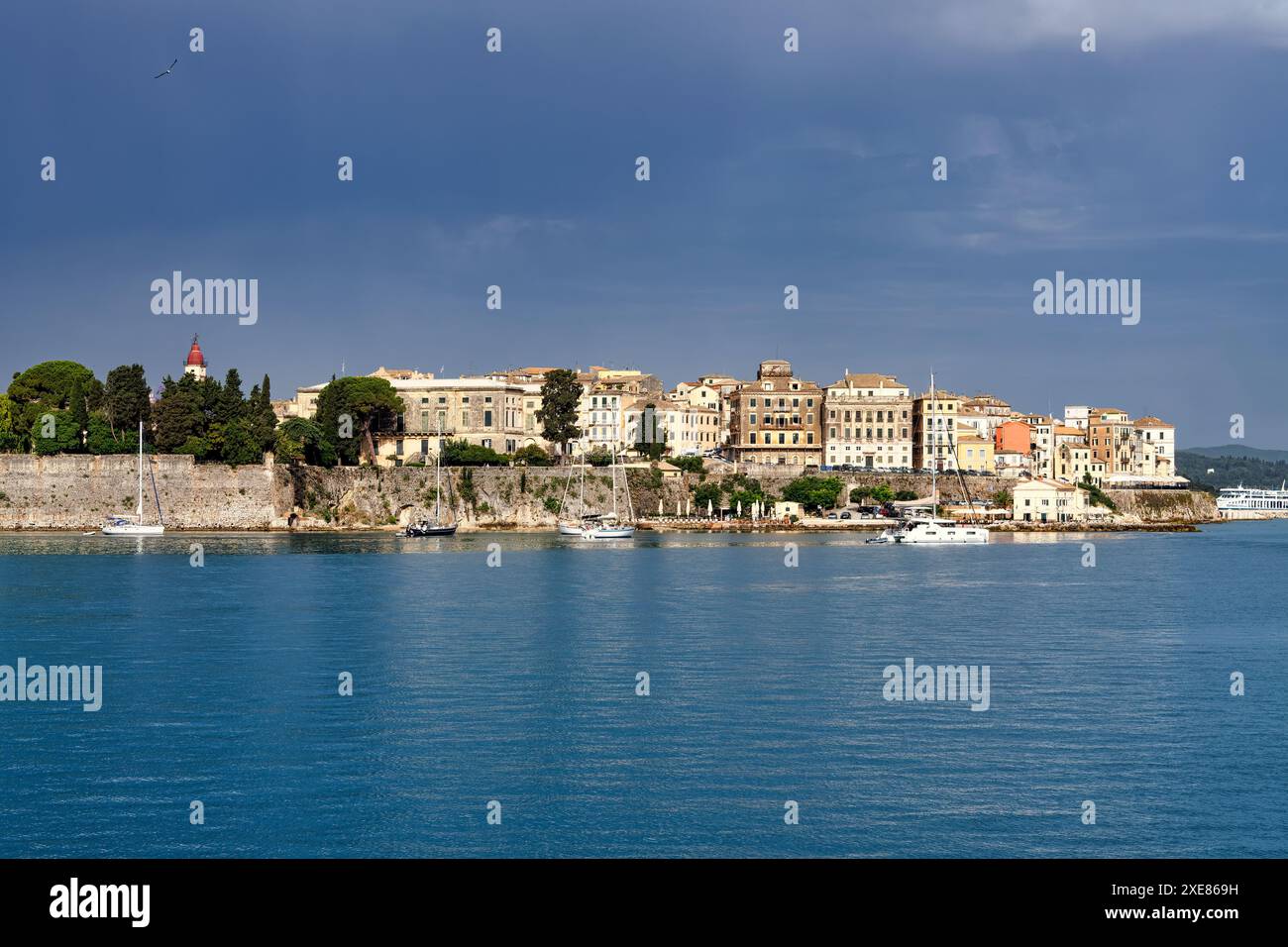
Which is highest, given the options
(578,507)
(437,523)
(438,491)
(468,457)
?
(468,457)

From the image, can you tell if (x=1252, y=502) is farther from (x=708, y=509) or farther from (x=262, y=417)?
(x=262, y=417)

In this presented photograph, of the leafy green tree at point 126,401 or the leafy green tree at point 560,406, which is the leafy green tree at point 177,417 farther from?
the leafy green tree at point 560,406

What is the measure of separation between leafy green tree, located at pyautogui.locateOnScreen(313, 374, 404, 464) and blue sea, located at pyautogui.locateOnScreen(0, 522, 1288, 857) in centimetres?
4342

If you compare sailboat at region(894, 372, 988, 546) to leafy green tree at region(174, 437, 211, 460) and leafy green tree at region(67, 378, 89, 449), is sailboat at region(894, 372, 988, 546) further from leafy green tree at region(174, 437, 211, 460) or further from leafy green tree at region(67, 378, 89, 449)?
leafy green tree at region(67, 378, 89, 449)

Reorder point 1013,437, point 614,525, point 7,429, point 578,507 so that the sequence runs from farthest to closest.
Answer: point 1013,437
point 578,507
point 614,525
point 7,429

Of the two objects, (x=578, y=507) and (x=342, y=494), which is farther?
(x=578, y=507)

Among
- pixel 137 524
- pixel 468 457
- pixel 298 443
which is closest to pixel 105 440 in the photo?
pixel 137 524

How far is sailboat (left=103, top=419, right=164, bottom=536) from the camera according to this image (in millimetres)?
67938

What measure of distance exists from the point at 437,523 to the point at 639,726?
2359 inches

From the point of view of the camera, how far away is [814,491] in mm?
82625

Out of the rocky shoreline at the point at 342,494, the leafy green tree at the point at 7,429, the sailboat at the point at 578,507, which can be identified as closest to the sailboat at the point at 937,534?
the rocky shoreline at the point at 342,494
